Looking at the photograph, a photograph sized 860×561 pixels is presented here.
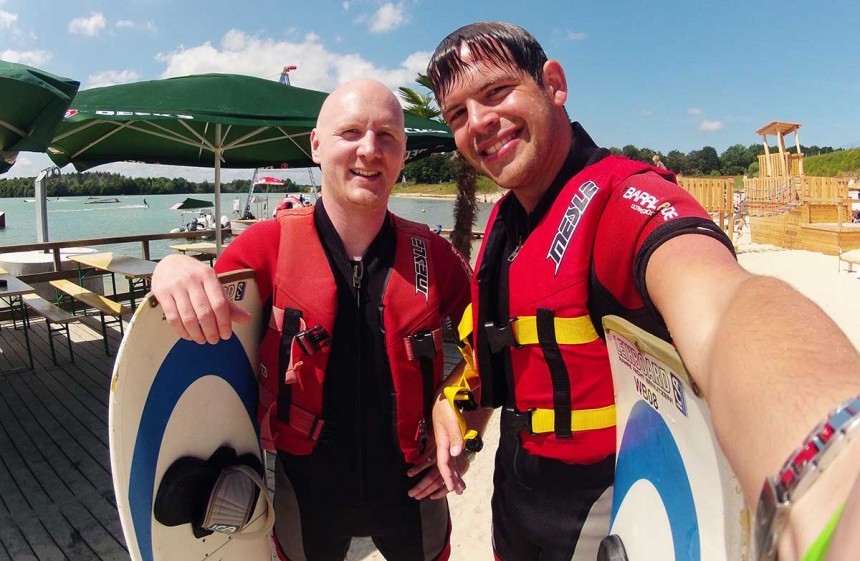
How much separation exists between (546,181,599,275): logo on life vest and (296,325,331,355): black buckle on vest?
2.47 ft

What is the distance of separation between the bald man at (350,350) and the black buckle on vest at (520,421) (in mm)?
346

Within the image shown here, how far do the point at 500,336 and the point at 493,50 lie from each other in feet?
2.85

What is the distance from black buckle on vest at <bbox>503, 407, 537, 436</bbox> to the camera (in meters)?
1.45

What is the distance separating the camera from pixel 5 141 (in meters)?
3.45

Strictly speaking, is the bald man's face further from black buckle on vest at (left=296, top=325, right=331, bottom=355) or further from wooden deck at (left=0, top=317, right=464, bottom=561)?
wooden deck at (left=0, top=317, right=464, bottom=561)

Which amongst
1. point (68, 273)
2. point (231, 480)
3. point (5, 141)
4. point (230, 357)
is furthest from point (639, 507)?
point (68, 273)

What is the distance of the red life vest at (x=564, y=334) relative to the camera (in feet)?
4.26

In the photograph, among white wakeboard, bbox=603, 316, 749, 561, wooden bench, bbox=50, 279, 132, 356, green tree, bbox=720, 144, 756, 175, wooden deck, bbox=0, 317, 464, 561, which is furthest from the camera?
green tree, bbox=720, 144, 756, 175

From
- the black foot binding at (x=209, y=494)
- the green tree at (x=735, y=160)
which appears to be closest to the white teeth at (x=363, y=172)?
the black foot binding at (x=209, y=494)

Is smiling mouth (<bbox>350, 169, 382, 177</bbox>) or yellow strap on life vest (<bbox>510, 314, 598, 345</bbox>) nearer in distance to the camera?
yellow strap on life vest (<bbox>510, 314, 598, 345</bbox>)

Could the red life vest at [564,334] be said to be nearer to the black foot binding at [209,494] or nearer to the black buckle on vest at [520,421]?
the black buckle on vest at [520,421]

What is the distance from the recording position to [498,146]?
1.50 m

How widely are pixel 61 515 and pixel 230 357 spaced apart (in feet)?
8.94

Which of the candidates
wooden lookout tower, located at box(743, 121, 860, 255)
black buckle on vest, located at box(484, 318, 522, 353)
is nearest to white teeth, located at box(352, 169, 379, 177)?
black buckle on vest, located at box(484, 318, 522, 353)
